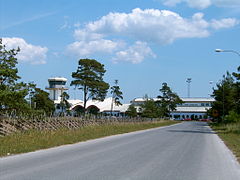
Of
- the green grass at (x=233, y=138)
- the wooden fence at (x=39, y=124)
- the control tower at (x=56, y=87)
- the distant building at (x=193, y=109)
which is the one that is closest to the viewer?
the green grass at (x=233, y=138)

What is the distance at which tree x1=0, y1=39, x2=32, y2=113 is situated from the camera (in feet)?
71.6

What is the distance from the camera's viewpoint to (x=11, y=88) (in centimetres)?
2269

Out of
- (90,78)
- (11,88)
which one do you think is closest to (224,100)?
(90,78)

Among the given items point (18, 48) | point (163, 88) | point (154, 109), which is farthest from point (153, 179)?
point (163, 88)

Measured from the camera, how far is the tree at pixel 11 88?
21828 mm

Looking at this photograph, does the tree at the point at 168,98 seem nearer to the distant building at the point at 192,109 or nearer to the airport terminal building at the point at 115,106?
the airport terminal building at the point at 115,106

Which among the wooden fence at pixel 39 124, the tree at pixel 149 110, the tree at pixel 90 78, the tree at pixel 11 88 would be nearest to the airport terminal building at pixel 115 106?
the tree at pixel 149 110

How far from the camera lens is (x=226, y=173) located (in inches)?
434

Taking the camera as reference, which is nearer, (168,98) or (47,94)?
(47,94)

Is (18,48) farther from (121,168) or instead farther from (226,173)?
(226,173)

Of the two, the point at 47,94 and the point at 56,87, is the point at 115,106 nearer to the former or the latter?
the point at 56,87

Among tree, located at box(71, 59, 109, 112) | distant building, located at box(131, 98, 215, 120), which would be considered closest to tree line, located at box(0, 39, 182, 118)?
tree, located at box(71, 59, 109, 112)

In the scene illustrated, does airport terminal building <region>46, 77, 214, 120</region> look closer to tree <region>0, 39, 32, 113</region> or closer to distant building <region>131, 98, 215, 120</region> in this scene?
distant building <region>131, 98, 215, 120</region>

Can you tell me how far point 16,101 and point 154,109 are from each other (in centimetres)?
6541
